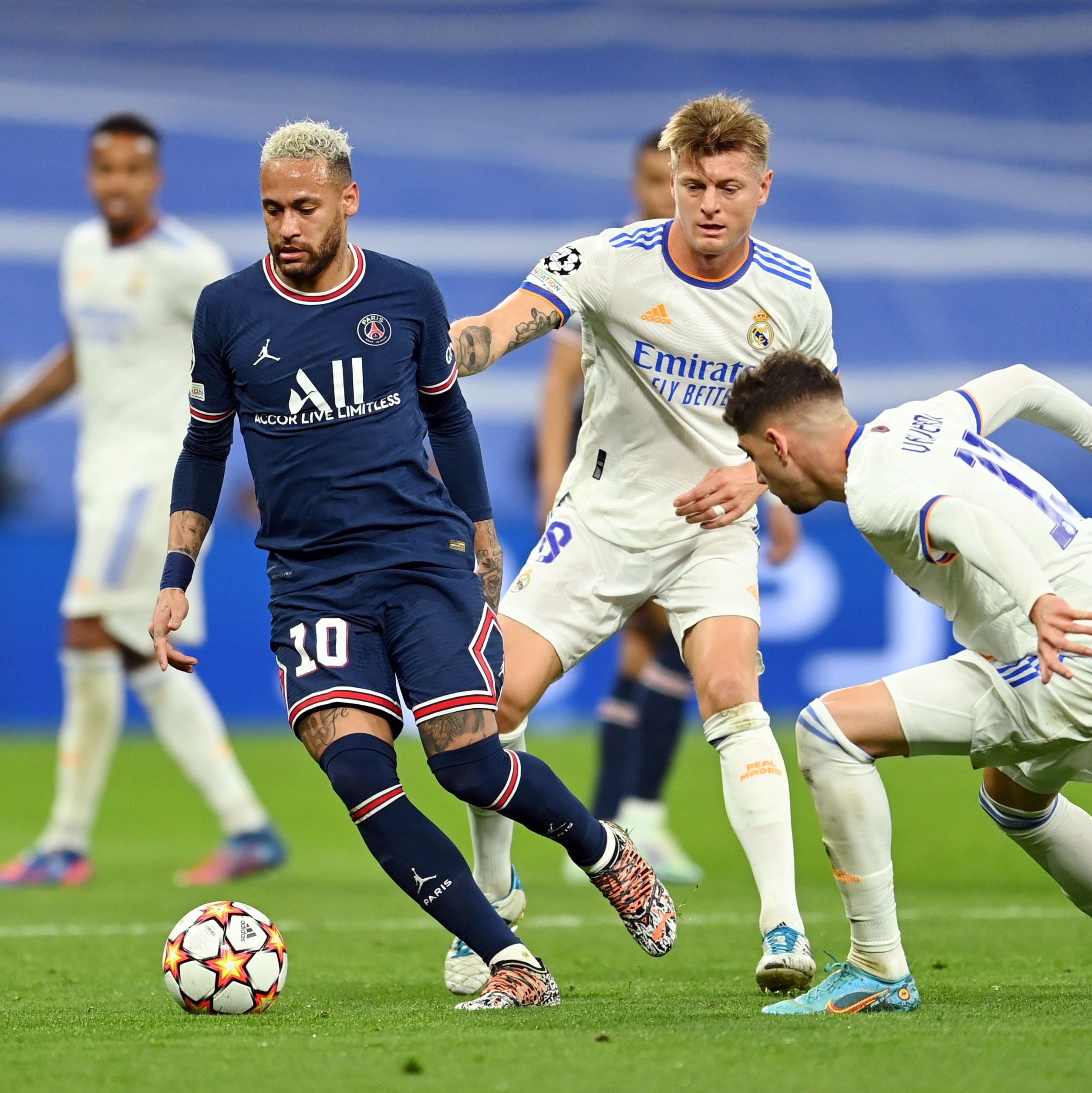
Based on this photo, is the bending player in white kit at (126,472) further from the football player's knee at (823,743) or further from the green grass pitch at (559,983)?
the football player's knee at (823,743)

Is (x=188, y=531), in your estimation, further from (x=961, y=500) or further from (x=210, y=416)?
(x=961, y=500)

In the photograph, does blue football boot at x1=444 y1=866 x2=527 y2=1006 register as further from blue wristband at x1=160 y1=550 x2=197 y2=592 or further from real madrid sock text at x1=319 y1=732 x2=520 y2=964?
blue wristband at x1=160 y1=550 x2=197 y2=592

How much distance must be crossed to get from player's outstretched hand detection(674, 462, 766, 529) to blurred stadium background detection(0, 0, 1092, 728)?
14.1m

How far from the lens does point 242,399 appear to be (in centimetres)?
467

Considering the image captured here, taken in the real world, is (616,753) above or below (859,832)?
below

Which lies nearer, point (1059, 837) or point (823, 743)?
point (823, 743)

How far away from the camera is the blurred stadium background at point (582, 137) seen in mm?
20062

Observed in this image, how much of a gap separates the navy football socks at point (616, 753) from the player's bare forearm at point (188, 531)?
11.8 ft

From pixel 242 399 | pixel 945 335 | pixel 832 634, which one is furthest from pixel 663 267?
pixel 945 335

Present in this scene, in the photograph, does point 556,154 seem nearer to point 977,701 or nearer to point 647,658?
point 647,658

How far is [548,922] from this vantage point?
6.81 meters

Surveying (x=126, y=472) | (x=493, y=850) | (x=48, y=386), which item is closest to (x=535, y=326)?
(x=493, y=850)

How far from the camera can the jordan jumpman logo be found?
459cm

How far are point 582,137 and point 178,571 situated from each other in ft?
57.6
